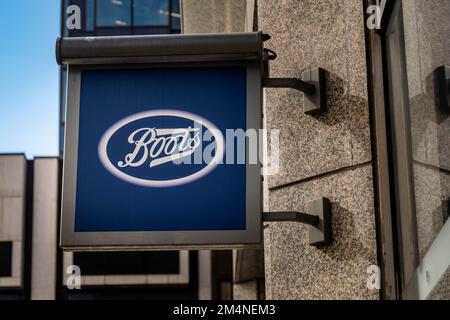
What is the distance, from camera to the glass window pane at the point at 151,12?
3619cm

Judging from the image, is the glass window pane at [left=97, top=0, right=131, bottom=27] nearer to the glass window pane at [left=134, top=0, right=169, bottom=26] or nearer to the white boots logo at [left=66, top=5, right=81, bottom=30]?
the glass window pane at [left=134, top=0, right=169, bottom=26]

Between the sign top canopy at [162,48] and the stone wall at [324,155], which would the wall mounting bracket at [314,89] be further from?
the sign top canopy at [162,48]

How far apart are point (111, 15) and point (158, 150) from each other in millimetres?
32384

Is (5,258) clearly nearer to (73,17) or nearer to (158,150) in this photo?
(73,17)

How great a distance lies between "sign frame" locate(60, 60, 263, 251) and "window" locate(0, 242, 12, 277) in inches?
933

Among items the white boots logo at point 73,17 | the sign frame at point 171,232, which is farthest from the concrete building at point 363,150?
the white boots logo at point 73,17

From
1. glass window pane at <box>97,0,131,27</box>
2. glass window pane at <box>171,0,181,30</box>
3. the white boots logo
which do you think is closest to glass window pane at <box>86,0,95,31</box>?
glass window pane at <box>97,0,131,27</box>

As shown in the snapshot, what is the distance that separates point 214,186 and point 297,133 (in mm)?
1117

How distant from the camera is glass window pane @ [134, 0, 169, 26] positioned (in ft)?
119

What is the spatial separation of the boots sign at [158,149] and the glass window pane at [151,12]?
31592mm

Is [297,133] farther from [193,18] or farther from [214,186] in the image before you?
[193,18]

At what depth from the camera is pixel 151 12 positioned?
1446 inches

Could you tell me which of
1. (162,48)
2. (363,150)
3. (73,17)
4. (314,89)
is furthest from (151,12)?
(363,150)

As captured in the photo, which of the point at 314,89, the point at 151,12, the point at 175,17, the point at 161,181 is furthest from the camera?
the point at 151,12
